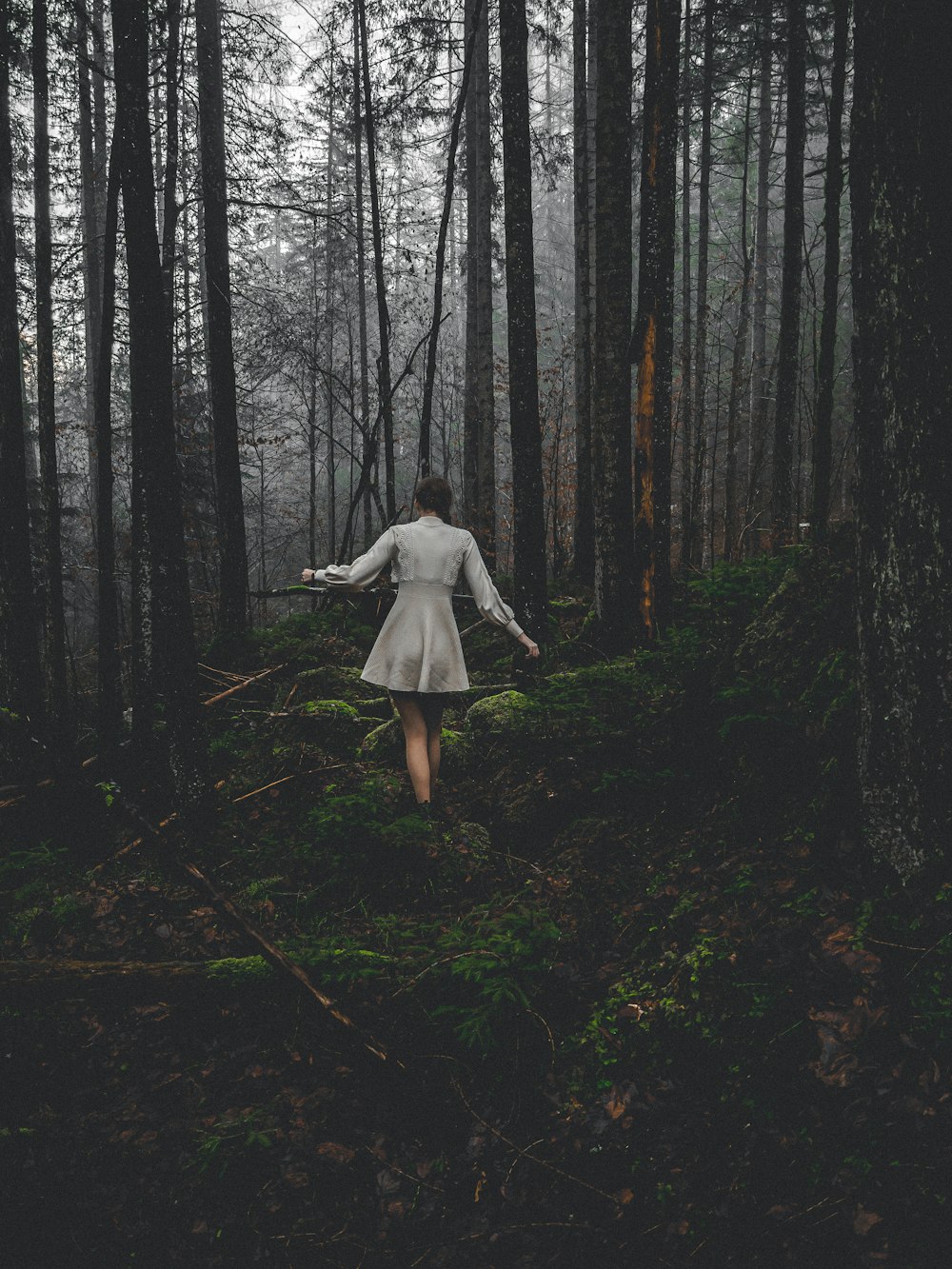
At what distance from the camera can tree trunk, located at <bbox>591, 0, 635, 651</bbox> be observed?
276 inches

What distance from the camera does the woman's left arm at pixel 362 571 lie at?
210 inches

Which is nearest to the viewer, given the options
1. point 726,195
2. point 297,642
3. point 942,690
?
point 942,690

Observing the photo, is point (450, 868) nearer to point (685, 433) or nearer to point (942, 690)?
point (942, 690)

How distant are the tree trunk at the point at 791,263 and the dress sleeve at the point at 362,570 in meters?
6.36

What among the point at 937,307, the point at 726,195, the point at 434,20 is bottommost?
the point at 937,307

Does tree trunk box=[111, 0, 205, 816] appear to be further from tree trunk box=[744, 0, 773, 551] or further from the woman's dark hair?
tree trunk box=[744, 0, 773, 551]

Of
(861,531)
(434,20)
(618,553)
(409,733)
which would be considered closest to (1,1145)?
(409,733)

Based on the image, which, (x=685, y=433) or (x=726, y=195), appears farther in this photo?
(x=726, y=195)

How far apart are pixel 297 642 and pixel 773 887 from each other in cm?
730

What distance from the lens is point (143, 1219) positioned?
2.67 m

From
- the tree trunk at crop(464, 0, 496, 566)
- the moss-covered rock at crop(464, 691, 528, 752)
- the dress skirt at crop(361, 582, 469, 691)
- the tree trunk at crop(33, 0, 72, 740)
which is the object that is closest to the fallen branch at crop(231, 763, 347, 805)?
the moss-covered rock at crop(464, 691, 528, 752)

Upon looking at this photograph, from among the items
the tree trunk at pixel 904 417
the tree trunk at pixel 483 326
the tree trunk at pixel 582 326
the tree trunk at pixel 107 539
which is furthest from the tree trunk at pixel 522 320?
the tree trunk at pixel 483 326

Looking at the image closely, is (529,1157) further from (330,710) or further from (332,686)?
(332,686)

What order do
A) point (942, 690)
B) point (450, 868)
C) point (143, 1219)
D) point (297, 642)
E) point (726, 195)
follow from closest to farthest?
1. point (143, 1219)
2. point (942, 690)
3. point (450, 868)
4. point (297, 642)
5. point (726, 195)
